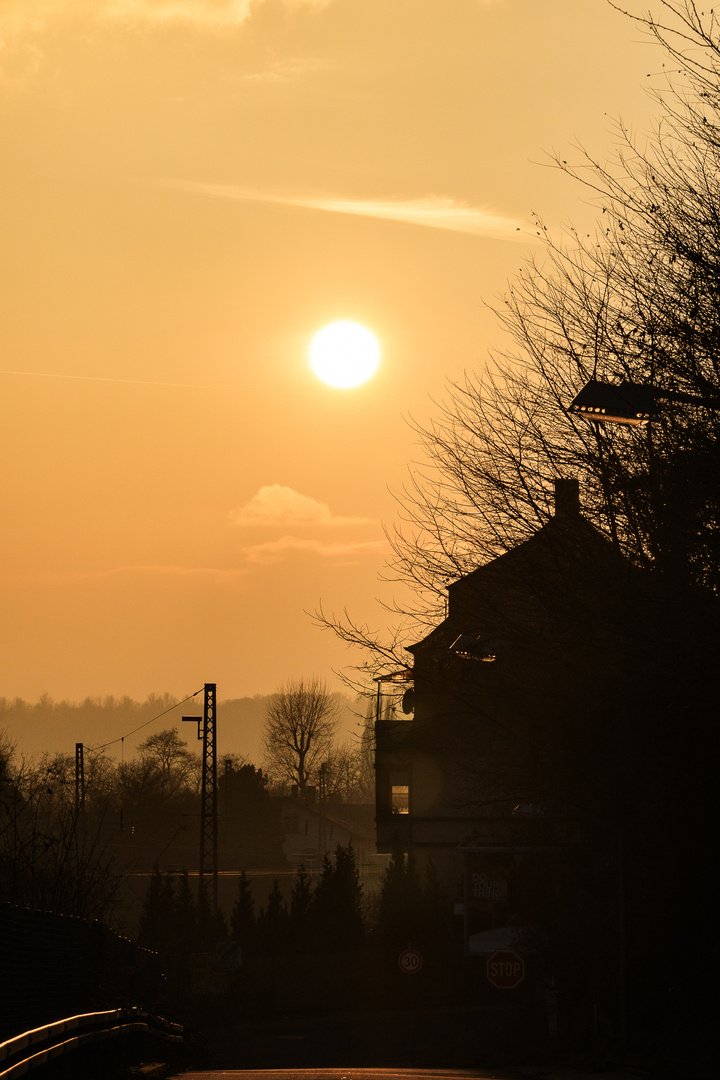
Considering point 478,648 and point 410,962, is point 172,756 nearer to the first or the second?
point 410,962

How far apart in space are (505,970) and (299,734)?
96611 millimetres

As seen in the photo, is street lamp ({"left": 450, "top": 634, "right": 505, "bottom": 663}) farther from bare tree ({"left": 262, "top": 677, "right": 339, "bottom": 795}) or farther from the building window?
bare tree ({"left": 262, "top": 677, "right": 339, "bottom": 795})

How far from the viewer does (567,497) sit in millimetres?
14984

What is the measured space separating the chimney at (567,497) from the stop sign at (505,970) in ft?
28.7

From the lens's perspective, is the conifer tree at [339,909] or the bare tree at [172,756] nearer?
the conifer tree at [339,909]

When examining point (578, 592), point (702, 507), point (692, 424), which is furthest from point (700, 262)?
point (578, 592)

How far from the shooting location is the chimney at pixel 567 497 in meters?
14.8

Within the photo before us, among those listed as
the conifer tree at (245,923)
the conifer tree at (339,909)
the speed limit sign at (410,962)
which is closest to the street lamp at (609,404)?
the speed limit sign at (410,962)

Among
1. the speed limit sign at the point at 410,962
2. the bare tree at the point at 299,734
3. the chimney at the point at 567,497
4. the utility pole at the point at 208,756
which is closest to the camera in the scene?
the chimney at the point at 567,497

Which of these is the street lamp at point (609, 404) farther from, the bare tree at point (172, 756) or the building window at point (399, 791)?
the bare tree at point (172, 756)

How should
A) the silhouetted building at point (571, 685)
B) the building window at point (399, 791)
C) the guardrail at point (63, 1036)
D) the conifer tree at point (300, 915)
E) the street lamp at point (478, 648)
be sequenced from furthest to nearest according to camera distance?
the building window at point (399, 791) → the conifer tree at point (300, 915) → the street lamp at point (478, 648) → the silhouetted building at point (571, 685) → the guardrail at point (63, 1036)

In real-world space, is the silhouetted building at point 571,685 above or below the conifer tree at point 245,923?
above

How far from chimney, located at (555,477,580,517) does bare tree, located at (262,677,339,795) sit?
97873mm

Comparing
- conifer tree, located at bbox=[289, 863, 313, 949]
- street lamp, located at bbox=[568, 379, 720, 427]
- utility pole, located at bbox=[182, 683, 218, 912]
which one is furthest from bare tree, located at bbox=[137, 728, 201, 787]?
street lamp, located at bbox=[568, 379, 720, 427]
